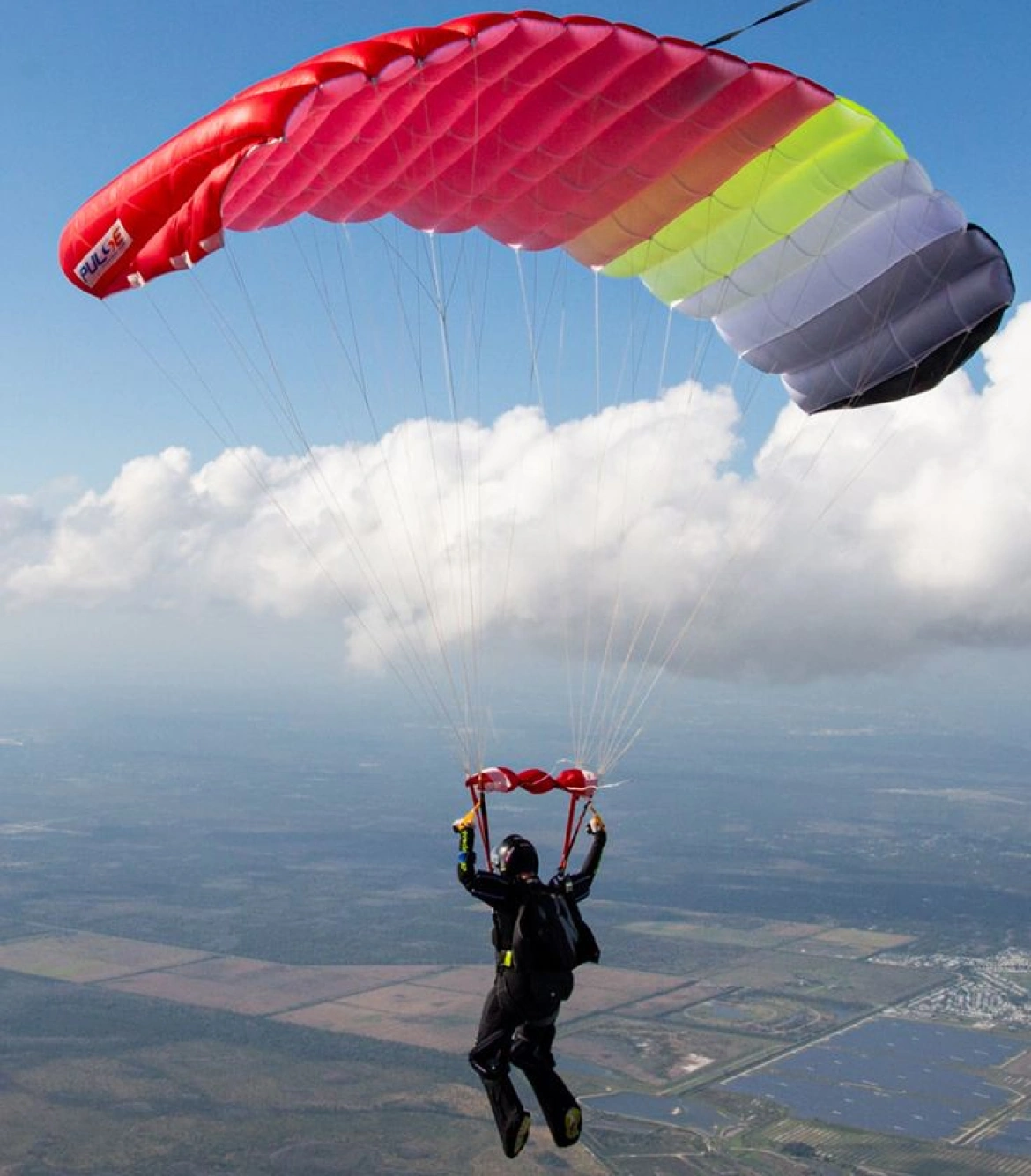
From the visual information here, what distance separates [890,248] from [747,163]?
1.75m

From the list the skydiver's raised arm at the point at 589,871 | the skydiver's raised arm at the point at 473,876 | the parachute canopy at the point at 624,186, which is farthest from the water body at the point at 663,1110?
the skydiver's raised arm at the point at 473,876

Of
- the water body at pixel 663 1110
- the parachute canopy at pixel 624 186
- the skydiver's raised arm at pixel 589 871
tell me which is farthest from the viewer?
the water body at pixel 663 1110

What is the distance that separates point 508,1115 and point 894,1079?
64.6 meters

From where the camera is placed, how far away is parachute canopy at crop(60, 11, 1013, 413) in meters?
11.0

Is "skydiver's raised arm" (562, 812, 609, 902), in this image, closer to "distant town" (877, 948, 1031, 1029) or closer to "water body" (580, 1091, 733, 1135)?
"water body" (580, 1091, 733, 1135)

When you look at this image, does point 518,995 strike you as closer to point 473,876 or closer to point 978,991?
point 473,876

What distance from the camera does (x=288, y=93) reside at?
10555 mm

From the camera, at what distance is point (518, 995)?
1039cm

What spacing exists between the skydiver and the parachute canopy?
18.5 ft

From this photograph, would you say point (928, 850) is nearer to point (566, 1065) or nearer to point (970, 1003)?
point (970, 1003)

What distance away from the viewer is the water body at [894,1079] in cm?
6169

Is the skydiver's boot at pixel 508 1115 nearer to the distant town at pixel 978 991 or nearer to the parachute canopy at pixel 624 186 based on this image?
the parachute canopy at pixel 624 186

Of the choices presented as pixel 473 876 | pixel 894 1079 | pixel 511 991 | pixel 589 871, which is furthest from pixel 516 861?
pixel 894 1079

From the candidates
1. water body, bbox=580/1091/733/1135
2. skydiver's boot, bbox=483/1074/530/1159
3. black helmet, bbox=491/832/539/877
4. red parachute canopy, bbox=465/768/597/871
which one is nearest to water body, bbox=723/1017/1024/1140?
water body, bbox=580/1091/733/1135
